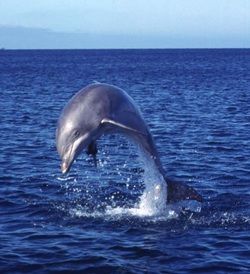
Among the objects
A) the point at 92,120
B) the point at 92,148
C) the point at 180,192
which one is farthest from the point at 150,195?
the point at 92,120

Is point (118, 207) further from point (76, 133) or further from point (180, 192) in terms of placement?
point (76, 133)

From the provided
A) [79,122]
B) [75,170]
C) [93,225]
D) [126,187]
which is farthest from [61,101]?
[79,122]

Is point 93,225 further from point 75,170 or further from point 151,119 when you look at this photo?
point 151,119

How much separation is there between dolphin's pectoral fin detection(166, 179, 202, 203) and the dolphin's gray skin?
216 cm

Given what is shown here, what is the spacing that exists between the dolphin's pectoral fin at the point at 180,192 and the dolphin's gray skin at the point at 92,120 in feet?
7.09

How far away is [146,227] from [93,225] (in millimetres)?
1519

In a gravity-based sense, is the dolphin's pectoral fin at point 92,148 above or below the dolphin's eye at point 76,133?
below

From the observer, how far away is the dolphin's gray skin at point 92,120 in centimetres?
1523

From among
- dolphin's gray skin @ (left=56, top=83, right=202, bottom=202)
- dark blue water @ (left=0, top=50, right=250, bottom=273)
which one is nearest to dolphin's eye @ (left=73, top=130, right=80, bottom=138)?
dolphin's gray skin @ (left=56, top=83, right=202, bottom=202)

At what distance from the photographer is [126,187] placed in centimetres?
2472

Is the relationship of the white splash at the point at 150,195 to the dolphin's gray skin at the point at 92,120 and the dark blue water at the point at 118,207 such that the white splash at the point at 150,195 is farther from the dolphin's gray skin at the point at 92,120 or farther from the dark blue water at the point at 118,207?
the dolphin's gray skin at the point at 92,120

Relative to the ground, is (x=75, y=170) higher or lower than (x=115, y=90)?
lower

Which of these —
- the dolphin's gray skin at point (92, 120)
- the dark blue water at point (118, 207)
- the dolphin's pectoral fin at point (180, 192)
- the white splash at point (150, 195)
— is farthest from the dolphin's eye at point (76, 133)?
the dolphin's pectoral fin at point (180, 192)

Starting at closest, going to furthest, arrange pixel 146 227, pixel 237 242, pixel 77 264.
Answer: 1. pixel 77 264
2. pixel 237 242
3. pixel 146 227
